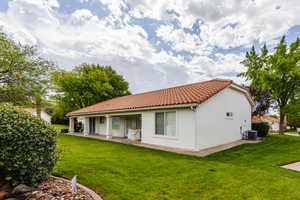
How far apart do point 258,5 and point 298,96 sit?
11.7m

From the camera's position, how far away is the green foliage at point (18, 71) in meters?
10.0

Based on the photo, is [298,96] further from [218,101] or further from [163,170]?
[163,170]

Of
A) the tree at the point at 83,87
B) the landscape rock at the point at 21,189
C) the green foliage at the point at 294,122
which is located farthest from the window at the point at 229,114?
the green foliage at the point at 294,122

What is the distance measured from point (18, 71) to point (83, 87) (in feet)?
53.5

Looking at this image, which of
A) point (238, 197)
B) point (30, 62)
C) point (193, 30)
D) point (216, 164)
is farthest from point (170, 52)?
point (238, 197)

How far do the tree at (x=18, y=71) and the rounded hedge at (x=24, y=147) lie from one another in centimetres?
809

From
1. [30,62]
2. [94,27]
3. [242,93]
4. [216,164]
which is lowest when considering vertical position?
[216,164]

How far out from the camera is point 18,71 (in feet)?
34.2

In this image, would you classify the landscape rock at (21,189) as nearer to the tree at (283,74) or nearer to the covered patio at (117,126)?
the covered patio at (117,126)

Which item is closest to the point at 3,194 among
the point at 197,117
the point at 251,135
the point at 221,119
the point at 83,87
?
the point at 197,117

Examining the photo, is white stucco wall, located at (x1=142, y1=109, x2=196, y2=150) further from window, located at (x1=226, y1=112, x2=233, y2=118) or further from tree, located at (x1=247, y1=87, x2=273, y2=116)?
tree, located at (x1=247, y1=87, x2=273, y2=116)

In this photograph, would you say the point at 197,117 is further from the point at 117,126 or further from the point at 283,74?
the point at 283,74

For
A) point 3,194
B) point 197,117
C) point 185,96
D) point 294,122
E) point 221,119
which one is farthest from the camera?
point 294,122

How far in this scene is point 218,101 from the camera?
10570mm
